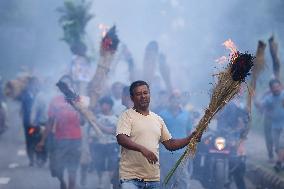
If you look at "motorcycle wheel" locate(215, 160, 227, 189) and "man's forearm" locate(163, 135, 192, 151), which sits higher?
"man's forearm" locate(163, 135, 192, 151)

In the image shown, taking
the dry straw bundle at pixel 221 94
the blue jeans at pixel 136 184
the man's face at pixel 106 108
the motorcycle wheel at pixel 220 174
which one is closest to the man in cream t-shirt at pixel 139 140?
the blue jeans at pixel 136 184

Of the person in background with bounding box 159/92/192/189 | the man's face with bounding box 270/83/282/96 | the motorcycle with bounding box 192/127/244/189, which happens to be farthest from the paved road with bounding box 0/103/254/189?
the man's face with bounding box 270/83/282/96

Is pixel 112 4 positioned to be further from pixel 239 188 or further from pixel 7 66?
pixel 239 188

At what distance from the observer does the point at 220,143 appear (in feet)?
29.3

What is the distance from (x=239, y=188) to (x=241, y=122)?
112 centimetres

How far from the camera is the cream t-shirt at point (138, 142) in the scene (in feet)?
15.9

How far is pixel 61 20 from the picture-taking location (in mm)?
15398

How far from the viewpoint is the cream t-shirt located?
4.86m

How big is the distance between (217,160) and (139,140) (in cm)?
431

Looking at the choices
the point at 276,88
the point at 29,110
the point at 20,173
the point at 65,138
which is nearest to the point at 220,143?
the point at 65,138

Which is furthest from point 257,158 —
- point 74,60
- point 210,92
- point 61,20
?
point 210,92

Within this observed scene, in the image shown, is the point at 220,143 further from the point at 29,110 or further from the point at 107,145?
the point at 29,110

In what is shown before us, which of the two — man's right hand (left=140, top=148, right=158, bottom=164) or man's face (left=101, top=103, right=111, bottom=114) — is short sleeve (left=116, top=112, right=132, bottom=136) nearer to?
man's right hand (left=140, top=148, right=158, bottom=164)

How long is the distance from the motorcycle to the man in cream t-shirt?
405 cm
